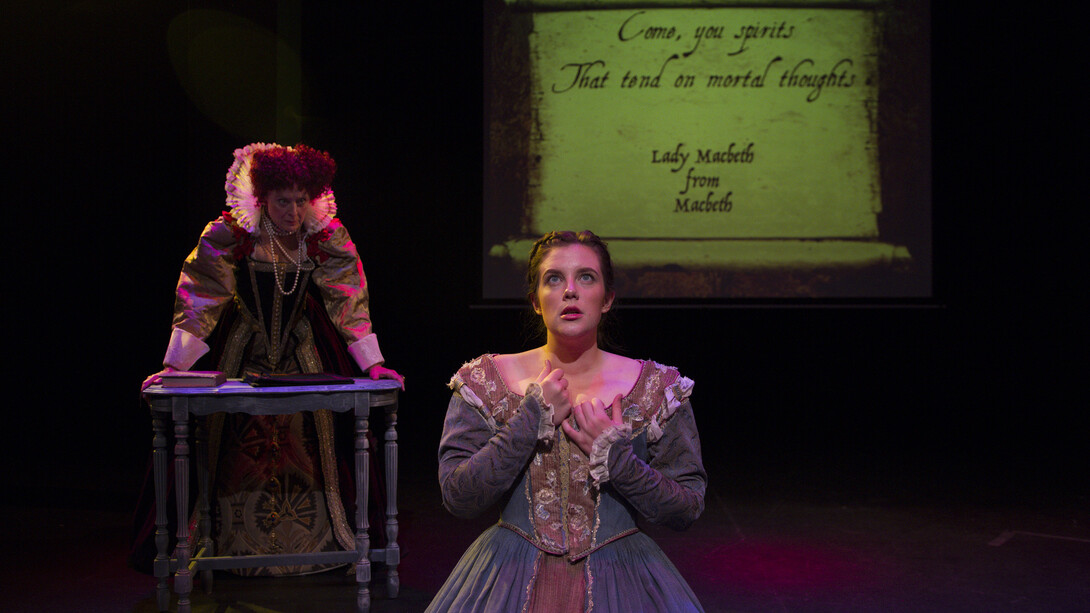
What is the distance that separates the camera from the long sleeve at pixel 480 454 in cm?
132

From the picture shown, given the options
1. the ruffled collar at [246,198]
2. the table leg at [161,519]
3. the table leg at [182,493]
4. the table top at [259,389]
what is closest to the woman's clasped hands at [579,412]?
the table top at [259,389]

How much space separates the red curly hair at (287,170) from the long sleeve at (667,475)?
62.2 inches

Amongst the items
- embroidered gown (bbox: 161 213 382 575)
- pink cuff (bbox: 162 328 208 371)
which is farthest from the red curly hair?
pink cuff (bbox: 162 328 208 371)

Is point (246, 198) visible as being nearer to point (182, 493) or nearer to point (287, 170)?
point (287, 170)

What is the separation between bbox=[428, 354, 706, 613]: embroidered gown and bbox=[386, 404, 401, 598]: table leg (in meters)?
1.08

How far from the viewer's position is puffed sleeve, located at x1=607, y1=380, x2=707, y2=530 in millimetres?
1308

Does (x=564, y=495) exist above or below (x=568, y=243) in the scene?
below

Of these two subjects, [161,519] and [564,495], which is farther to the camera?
[161,519]

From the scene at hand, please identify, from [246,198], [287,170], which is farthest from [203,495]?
[287,170]

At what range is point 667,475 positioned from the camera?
141 cm

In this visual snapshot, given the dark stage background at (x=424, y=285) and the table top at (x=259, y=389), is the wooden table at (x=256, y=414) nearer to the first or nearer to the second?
the table top at (x=259, y=389)

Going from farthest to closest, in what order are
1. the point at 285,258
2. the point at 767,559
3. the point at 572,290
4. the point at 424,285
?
1. the point at 424,285
2. the point at 767,559
3. the point at 285,258
4. the point at 572,290

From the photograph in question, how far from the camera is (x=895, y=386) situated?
525 centimetres

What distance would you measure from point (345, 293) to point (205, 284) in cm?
40
